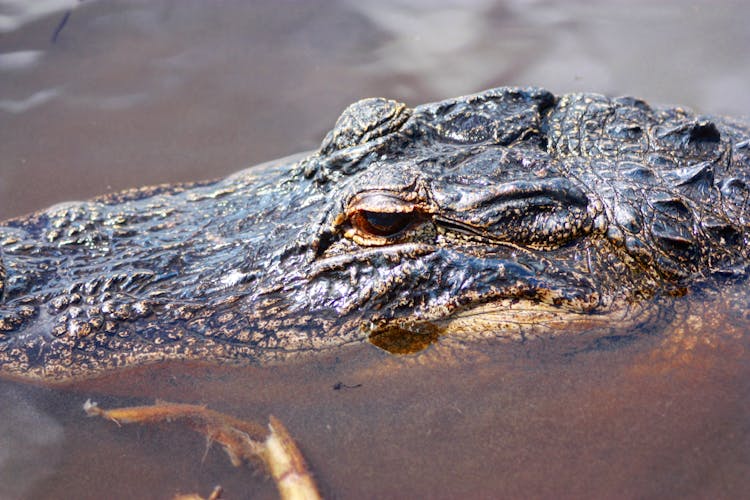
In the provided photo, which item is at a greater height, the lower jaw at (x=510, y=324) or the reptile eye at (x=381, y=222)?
the reptile eye at (x=381, y=222)

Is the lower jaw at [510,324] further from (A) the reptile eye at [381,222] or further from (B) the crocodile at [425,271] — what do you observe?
(A) the reptile eye at [381,222]

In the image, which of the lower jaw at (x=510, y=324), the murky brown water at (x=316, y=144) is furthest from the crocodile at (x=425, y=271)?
the murky brown water at (x=316, y=144)

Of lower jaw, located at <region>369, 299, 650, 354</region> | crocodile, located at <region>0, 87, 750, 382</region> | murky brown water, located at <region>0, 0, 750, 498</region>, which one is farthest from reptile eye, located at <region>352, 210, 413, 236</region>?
murky brown water, located at <region>0, 0, 750, 498</region>

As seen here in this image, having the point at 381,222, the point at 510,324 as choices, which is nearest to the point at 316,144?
the point at 381,222

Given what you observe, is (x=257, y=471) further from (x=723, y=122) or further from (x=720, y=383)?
(x=723, y=122)

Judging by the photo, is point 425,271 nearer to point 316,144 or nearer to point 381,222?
point 381,222

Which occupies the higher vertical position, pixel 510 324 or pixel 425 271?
pixel 425 271

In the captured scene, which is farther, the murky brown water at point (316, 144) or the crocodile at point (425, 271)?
the crocodile at point (425, 271)
